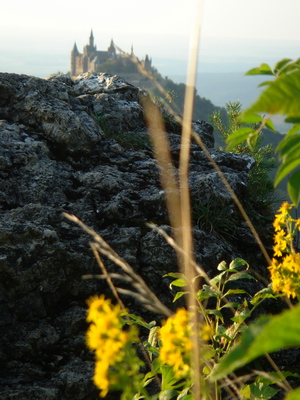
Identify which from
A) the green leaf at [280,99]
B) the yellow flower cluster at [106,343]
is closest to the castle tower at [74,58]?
the yellow flower cluster at [106,343]

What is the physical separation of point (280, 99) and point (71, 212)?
2.70m

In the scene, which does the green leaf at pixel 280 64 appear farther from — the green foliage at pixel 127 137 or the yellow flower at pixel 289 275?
the green foliage at pixel 127 137

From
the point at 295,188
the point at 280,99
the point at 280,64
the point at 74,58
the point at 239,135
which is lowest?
the point at 295,188

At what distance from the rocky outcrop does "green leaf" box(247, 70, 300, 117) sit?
2.27 metres

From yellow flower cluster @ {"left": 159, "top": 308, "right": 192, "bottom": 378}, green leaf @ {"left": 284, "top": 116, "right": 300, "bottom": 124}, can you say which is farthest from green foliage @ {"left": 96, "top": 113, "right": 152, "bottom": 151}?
yellow flower cluster @ {"left": 159, "top": 308, "right": 192, "bottom": 378}

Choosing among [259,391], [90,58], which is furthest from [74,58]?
[259,391]

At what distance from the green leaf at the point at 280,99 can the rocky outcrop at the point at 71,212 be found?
7.43 feet

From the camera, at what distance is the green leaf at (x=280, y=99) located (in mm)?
804

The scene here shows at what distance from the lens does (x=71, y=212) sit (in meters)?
3.37

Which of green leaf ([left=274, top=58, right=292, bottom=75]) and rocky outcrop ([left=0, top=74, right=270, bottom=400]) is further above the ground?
green leaf ([left=274, top=58, right=292, bottom=75])

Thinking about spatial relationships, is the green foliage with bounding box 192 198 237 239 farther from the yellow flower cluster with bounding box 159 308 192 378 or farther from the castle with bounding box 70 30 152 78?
the castle with bounding box 70 30 152 78

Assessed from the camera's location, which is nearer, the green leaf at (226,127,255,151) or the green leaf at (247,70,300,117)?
the green leaf at (247,70,300,117)

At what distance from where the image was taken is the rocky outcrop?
2.76 m

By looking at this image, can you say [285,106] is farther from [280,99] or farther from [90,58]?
[90,58]
